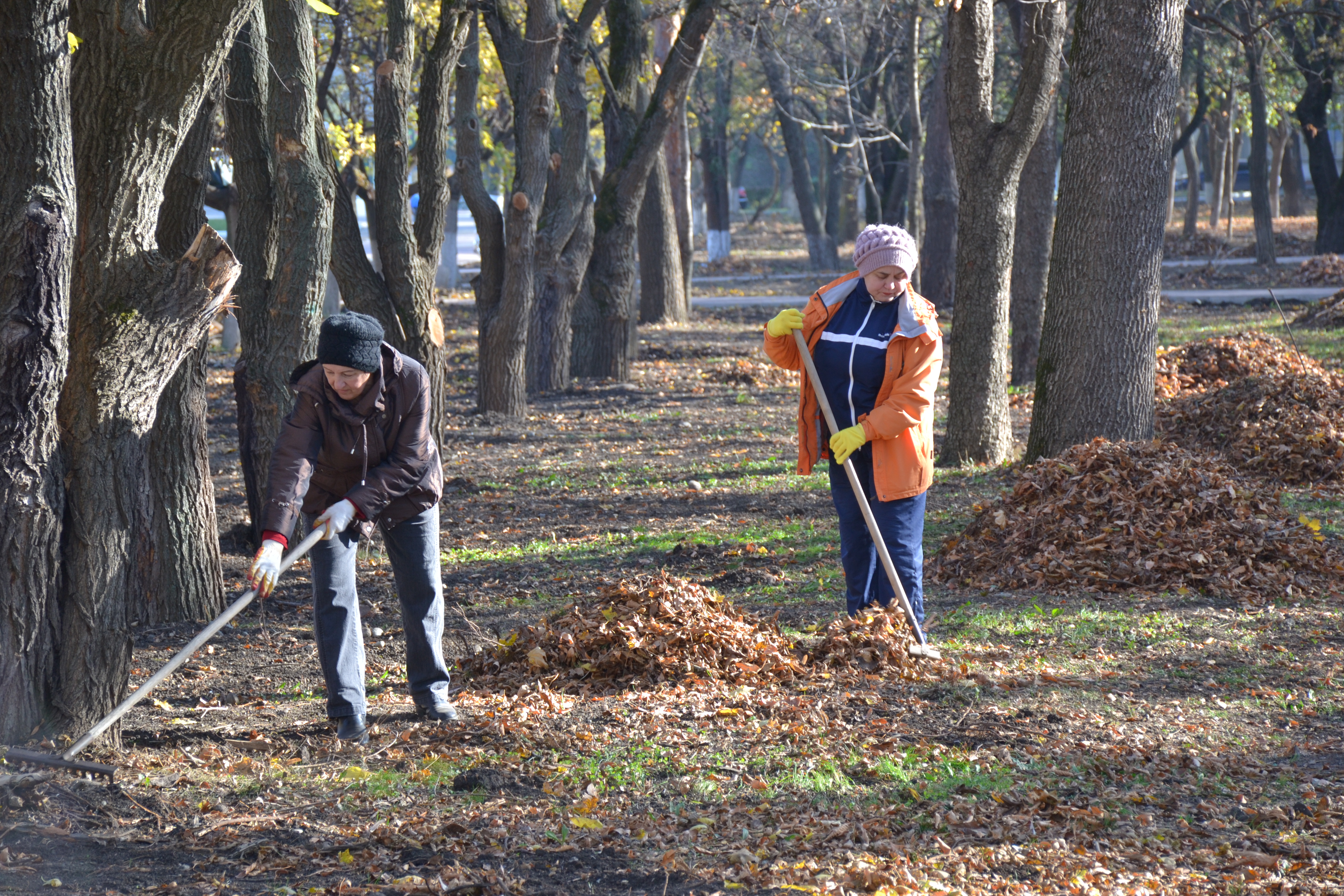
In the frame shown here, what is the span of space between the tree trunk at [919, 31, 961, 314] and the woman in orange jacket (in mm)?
14510

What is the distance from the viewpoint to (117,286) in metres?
4.34

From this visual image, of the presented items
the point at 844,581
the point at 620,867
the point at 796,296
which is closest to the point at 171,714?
the point at 620,867

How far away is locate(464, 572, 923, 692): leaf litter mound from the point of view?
5.22m

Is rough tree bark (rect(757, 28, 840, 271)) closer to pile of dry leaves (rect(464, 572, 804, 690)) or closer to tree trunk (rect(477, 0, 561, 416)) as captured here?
tree trunk (rect(477, 0, 561, 416))

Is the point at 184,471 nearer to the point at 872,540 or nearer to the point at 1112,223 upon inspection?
the point at 872,540

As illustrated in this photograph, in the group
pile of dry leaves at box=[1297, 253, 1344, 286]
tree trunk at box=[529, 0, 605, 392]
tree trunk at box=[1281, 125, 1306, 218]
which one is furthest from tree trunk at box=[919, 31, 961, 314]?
tree trunk at box=[1281, 125, 1306, 218]

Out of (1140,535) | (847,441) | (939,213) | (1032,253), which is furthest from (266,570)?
(939,213)

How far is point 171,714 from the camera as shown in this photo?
5113 millimetres

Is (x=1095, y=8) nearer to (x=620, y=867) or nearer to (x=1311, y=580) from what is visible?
(x=1311, y=580)

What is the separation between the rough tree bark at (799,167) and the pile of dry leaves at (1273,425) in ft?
48.7

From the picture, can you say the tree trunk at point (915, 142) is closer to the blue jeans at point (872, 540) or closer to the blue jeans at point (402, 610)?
the blue jeans at point (872, 540)

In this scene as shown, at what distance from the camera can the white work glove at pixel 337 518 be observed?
14.1 feet

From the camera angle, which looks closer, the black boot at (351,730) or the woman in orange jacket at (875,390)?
the black boot at (351,730)

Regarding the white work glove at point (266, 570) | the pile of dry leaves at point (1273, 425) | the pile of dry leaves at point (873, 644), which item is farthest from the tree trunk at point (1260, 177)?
the white work glove at point (266, 570)
